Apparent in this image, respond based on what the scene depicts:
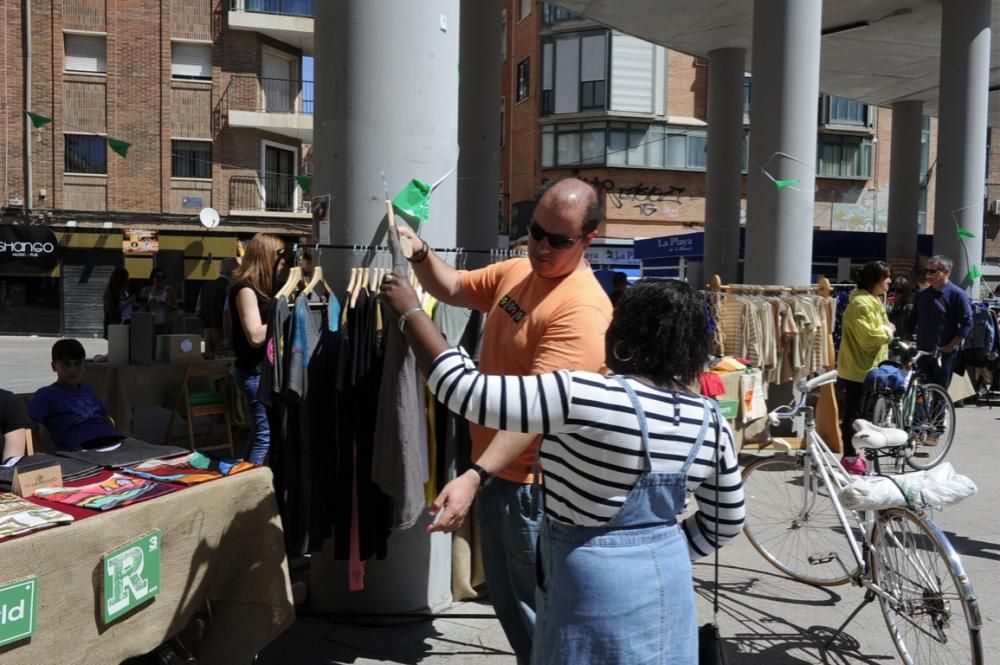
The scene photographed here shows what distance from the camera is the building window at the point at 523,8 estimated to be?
3592 centimetres

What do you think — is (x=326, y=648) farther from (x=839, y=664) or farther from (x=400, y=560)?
(x=839, y=664)

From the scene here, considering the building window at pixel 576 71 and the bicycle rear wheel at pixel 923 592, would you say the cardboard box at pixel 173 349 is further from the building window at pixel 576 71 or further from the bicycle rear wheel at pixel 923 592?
the building window at pixel 576 71

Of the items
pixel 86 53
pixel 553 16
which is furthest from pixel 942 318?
pixel 553 16

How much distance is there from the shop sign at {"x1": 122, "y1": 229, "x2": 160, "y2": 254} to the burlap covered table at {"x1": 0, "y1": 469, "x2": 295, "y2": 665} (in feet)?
83.4

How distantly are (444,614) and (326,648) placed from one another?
636 mm

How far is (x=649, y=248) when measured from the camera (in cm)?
2266

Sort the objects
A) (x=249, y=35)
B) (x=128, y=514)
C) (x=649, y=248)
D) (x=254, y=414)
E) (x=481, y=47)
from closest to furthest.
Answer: (x=128, y=514)
(x=254, y=414)
(x=481, y=47)
(x=649, y=248)
(x=249, y=35)

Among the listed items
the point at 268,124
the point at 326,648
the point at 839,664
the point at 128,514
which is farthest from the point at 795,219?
the point at 268,124

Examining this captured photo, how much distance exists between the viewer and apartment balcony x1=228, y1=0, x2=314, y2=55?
2864cm

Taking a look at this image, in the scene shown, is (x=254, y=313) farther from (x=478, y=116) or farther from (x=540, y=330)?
(x=478, y=116)

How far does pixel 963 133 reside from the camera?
13.8m

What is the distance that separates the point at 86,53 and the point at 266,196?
719 cm

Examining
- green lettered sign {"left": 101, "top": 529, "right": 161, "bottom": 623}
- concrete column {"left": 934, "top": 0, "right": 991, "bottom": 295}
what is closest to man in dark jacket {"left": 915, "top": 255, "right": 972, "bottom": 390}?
concrete column {"left": 934, "top": 0, "right": 991, "bottom": 295}

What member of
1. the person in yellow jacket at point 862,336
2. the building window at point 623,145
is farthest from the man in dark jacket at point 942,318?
the building window at point 623,145
